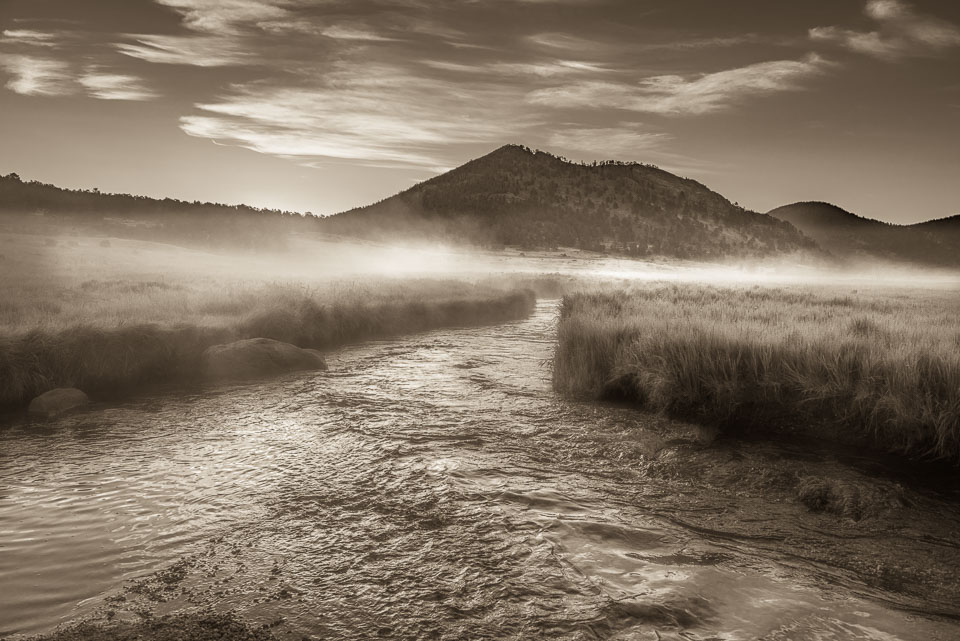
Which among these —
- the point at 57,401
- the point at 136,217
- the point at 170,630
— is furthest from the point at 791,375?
the point at 136,217

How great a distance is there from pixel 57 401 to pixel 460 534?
9.35m

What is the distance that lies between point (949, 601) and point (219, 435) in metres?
9.43

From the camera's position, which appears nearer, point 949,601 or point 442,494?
point 949,601

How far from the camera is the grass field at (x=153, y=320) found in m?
11.8

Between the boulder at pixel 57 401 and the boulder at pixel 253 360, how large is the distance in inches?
115

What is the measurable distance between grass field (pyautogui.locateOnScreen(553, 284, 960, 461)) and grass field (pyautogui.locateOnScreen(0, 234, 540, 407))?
9.84 metres

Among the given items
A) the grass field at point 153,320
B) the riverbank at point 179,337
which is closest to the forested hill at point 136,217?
the grass field at point 153,320

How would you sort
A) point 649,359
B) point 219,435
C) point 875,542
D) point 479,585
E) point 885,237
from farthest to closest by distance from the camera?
point 885,237 → point 649,359 → point 219,435 → point 875,542 → point 479,585

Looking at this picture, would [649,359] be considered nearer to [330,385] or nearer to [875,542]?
[875,542]

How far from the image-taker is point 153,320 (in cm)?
1493

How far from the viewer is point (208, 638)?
3973 millimetres

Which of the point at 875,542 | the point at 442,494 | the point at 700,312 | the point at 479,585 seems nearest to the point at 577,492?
the point at 442,494

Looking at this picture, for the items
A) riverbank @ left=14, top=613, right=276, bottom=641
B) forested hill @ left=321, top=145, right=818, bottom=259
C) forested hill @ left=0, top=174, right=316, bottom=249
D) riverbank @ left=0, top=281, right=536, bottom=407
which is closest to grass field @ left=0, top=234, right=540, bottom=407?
riverbank @ left=0, top=281, right=536, bottom=407

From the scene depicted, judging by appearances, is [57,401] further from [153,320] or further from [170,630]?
[170,630]
